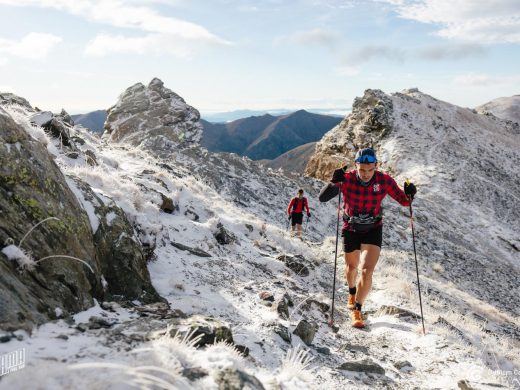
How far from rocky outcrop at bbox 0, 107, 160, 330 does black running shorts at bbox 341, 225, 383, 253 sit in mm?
4194

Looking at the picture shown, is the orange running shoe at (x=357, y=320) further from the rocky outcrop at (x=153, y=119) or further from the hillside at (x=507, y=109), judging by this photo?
the hillside at (x=507, y=109)

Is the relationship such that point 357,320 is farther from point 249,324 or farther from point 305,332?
point 249,324

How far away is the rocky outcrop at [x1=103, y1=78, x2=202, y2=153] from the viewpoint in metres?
35.5

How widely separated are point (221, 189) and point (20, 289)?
21072 millimetres

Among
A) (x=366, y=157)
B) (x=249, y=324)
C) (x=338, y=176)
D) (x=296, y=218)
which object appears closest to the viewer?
(x=249, y=324)

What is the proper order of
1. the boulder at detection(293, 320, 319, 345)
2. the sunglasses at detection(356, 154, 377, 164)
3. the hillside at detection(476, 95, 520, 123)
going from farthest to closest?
the hillside at detection(476, 95, 520, 123) < the sunglasses at detection(356, 154, 377, 164) < the boulder at detection(293, 320, 319, 345)

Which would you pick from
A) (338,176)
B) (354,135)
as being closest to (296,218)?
(338,176)

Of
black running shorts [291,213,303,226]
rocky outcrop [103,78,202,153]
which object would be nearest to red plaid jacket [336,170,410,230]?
black running shorts [291,213,303,226]

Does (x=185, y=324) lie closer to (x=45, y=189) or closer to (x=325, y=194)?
(x=45, y=189)

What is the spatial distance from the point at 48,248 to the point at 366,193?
5861 millimetres

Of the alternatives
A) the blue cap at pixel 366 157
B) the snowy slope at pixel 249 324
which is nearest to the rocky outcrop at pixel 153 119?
the snowy slope at pixel 249 324

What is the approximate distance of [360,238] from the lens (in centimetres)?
848

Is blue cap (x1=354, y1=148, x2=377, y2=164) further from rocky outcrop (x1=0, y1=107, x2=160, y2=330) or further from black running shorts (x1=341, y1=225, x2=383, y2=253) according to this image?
rocky outcrop (x1=0, y1=107, x2=160, y2=330)

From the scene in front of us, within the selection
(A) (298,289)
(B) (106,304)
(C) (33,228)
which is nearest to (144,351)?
(B) (106,304)
